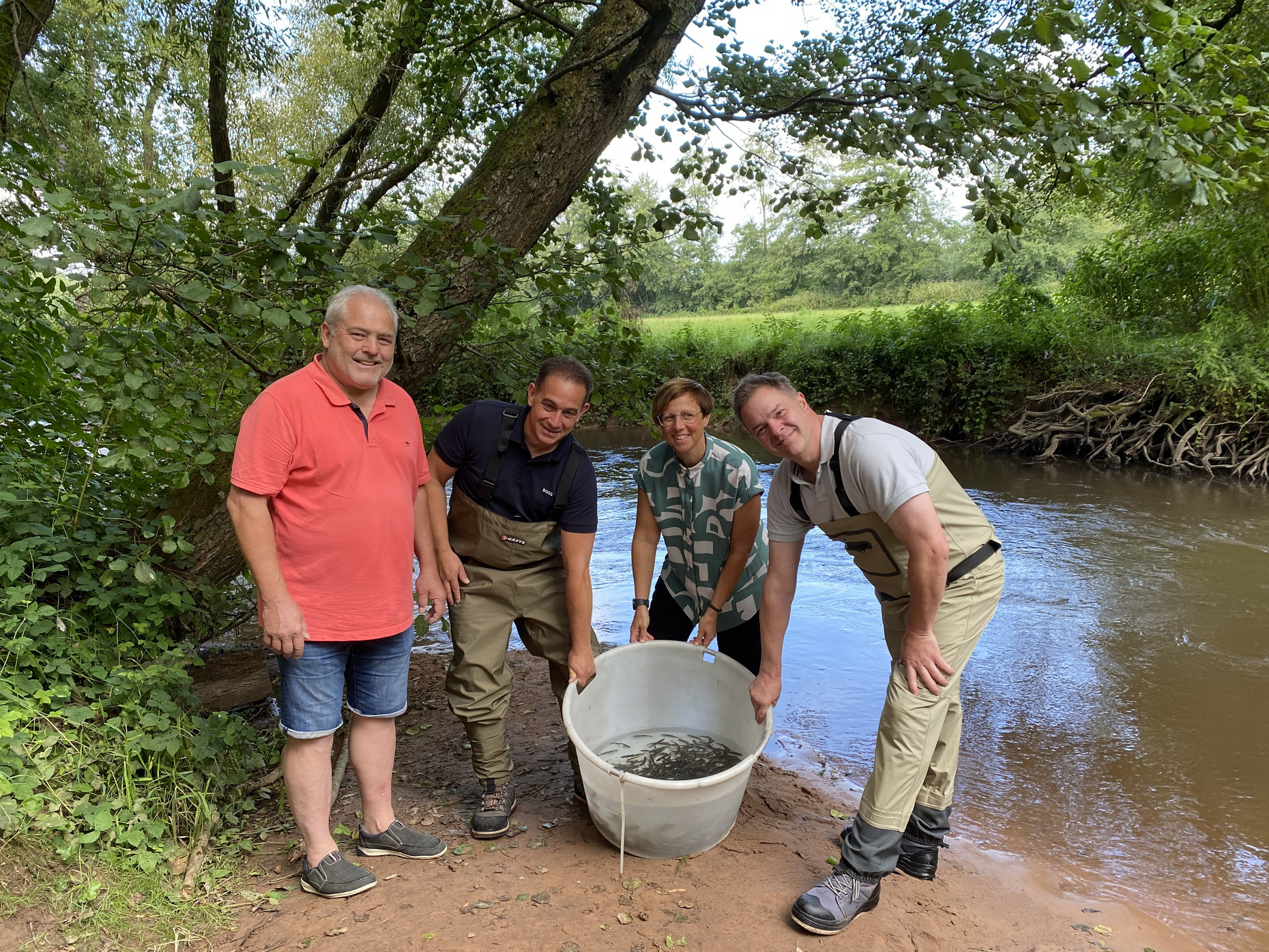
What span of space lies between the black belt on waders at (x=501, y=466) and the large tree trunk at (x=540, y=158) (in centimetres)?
100

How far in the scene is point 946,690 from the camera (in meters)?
2.58

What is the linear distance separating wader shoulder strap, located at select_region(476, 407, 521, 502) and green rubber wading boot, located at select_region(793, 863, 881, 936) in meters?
1.70

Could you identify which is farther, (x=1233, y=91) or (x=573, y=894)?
(x=1233, y=91)

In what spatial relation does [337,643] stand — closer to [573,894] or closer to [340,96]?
[573,894]

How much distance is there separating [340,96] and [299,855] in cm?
1176

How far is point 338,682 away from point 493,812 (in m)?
0.88

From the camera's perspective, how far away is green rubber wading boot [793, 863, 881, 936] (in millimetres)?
2463

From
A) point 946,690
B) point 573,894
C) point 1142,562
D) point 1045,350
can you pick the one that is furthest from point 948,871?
point 1045,350

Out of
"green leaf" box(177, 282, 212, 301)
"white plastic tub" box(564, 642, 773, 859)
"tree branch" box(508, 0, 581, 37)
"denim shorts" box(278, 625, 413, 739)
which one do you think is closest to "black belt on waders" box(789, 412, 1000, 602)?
"white plastic tub" box(564, 642, 773, 859)

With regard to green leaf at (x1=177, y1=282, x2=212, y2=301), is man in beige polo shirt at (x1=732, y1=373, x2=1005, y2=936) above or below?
below

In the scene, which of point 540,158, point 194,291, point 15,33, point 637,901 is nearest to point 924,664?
point 637,901

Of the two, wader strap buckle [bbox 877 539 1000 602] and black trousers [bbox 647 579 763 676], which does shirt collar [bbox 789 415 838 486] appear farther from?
black trousers [bbox 647 579 763 676]

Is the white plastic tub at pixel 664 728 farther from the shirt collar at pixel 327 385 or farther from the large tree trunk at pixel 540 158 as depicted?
the large tree trunk at pixel 540 158

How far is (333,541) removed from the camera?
239 cm
